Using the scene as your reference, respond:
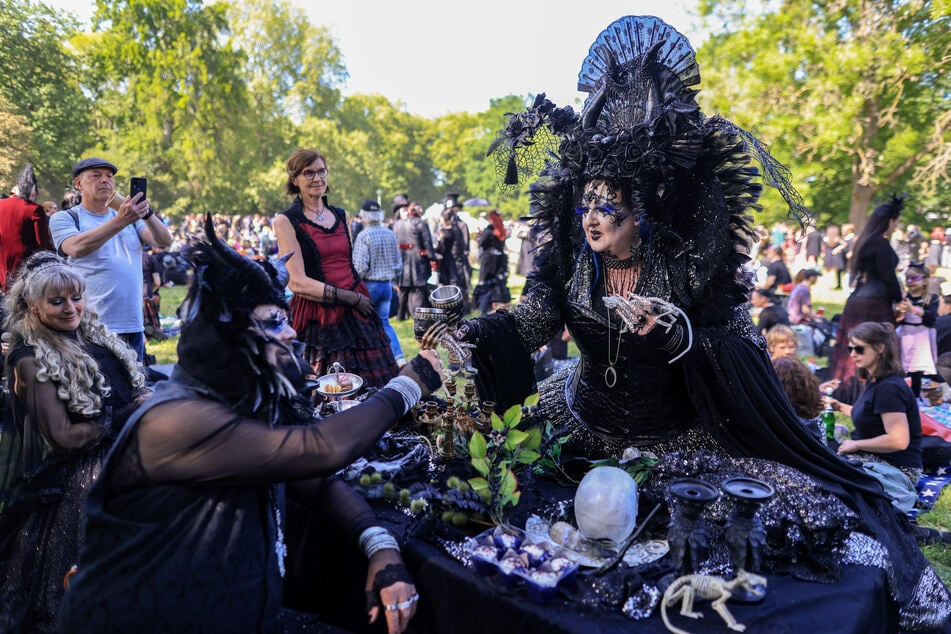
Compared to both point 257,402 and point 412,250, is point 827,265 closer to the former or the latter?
point 412,250

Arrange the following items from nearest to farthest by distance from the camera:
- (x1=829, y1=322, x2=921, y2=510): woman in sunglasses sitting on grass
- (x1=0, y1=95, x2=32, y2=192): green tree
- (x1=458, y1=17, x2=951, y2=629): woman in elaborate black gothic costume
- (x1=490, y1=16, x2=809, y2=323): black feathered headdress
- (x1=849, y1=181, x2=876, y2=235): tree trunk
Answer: (x1=458, y1=17, x2=951, y2=629): woman in elaborate black gothic costume, (x1=490, y1=16, x2=809, y2=323): black feathered headdress, (x1=829, y1=322, x2=921, y2=510): woman in sunglasses sitting on grass, (x1=0, y1=95, x2=32, y2=192): green tree, (x1=849, y1=181, x2=876, y2=235): tree trunk

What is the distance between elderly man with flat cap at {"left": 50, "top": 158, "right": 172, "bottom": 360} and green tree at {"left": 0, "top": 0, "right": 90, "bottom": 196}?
11.2 feet

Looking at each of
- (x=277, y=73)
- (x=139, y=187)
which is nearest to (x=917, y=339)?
(x=139, y=187)

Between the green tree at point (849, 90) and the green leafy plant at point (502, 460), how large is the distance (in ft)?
48.6

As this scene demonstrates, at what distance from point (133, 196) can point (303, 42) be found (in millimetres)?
38989

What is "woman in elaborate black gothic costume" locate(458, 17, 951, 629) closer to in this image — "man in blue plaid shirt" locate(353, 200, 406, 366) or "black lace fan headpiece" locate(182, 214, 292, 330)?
"black lace fan headpiece" locate(182, 214, 292, 330)

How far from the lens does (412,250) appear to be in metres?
10.4

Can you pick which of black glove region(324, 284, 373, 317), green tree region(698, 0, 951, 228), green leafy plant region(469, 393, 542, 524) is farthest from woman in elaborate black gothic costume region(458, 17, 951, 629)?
green tree region(698, 0, 951, 228)

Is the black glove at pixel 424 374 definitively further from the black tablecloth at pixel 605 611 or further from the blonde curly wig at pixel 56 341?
the blonde curly wig at pixel 56 341

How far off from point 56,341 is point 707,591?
9.15 ft

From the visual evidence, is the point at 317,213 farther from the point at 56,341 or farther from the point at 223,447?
the point at 223,447

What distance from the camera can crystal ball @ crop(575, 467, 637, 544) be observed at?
1933 mm

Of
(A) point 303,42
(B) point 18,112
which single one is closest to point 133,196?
(B) point 18,112

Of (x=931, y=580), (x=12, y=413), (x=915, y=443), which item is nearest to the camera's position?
(x=931, y=580)
